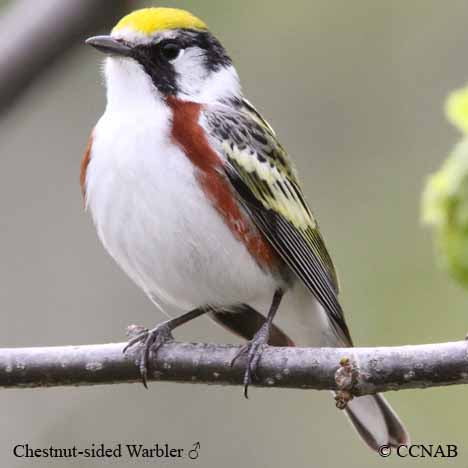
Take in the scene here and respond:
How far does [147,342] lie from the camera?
4961 mm

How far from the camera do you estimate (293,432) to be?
9.16 m

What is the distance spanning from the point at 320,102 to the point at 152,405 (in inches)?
114

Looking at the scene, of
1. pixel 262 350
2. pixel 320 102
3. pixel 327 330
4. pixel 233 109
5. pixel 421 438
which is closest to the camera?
pixel 262 350

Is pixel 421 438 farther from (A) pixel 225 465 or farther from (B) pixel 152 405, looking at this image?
(B) pixel 152 405

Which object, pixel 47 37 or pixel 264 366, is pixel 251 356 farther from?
pixel 47 37

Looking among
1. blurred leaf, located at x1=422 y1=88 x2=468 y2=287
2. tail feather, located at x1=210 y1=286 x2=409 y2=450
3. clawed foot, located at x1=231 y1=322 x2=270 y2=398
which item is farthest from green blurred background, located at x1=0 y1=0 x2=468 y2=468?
blurred leaf, located at x1=422 y1=88 x2=468 y2=287

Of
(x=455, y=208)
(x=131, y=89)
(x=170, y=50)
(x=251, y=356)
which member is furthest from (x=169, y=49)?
(x=455, y=208)

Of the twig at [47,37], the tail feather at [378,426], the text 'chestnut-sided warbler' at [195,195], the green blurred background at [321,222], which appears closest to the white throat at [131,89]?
the text 'chestnut-sided warbler' at [195,195]

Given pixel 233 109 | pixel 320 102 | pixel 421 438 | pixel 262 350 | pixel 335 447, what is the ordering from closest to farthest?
1. pixel 262 350
2. pixel 233 109
3. pixel 421 438
4. pixel 335 447
5. pixel 320 102

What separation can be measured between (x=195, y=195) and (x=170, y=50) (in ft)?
2.55

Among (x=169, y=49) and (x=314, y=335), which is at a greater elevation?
(x=169, y=49)

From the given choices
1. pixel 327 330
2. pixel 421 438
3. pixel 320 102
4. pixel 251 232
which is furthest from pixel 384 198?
pixel 251 232

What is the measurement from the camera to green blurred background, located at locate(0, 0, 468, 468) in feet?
28.9

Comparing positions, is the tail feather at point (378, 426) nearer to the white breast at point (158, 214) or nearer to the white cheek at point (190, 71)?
the white breast at point (158, 214)
